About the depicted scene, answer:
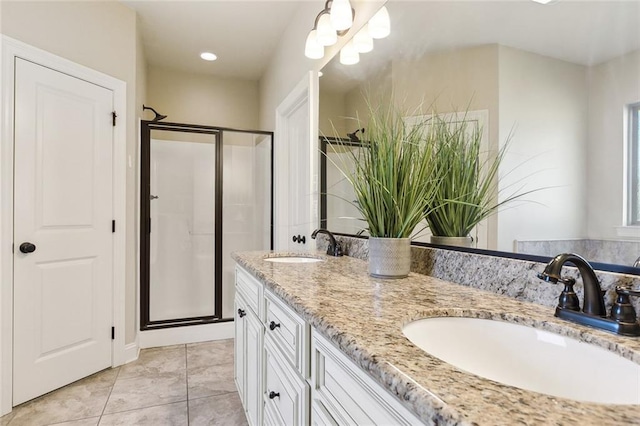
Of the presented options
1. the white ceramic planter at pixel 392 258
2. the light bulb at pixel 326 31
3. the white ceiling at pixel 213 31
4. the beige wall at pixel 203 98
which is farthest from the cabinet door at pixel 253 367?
the beige wall at pixel 203 98

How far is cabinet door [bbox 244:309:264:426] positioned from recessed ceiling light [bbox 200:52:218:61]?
276 centimetres

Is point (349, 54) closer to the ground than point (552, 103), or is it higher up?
higher up

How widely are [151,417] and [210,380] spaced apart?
48 cm

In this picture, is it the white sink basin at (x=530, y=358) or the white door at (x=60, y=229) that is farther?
the white door at (x=60, y=229)

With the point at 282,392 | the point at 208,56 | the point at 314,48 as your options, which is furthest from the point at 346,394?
the point at 208,56

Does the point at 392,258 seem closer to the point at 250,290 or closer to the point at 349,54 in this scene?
the point at 250,290

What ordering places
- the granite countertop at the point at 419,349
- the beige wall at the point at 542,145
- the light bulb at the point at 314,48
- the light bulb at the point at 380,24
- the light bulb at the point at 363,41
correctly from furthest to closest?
1. the light bulb at the point at 314,48
2. the light bulb at the point at 363,41
3. the light bulb at the point at 380,24
4. the beige wall at the point at 542,145
5. the granite countertop at the point at 419,349

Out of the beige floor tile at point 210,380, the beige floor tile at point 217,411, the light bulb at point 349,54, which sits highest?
the light bulb at point 349,54

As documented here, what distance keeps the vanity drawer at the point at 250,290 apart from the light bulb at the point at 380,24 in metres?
1.25

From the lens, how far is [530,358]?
715 mm

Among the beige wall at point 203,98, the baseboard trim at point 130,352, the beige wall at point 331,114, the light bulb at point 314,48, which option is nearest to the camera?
the beige wall at point 331,114

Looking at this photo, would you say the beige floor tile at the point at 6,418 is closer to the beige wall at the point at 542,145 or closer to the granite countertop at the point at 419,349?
the granite countertop at the point at 419,349

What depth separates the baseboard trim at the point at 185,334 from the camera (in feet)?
9.69

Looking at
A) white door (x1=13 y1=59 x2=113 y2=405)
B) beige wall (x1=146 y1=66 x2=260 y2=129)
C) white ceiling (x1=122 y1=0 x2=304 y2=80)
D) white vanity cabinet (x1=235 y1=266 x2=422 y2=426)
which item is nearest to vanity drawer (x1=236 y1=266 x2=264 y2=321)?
white vanity cabinet (x1=235 y1=266 x2=422 y2=426)
